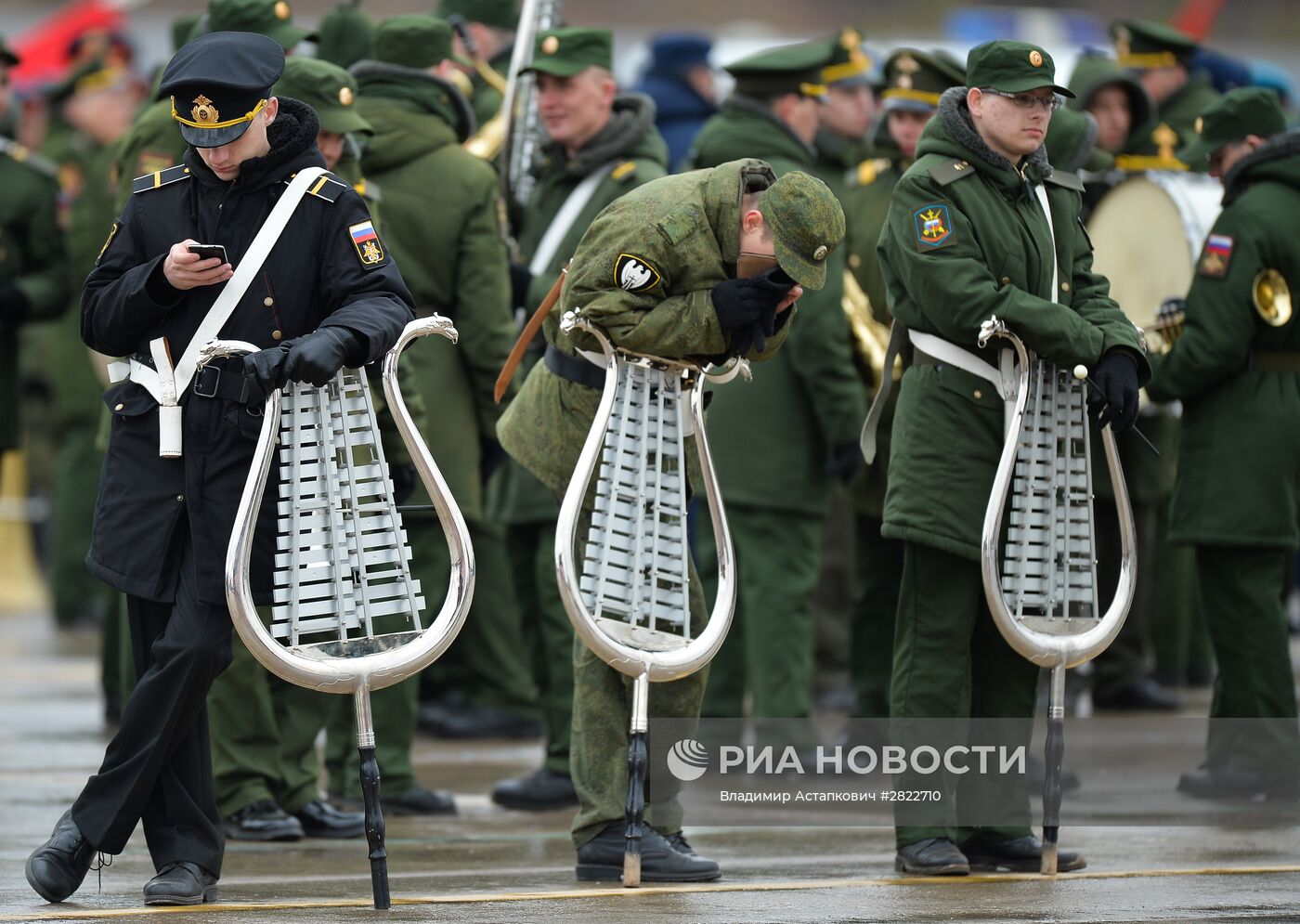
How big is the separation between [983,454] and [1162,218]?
102 inches

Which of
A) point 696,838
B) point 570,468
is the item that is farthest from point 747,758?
point 570,468

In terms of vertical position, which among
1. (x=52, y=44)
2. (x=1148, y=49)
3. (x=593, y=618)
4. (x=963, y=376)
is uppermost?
(x=963, y=376)

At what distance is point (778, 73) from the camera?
912cm

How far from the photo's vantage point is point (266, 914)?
604 cm

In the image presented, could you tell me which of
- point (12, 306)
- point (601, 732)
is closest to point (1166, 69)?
point (12, 306)

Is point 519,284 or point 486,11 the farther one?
point 486,11

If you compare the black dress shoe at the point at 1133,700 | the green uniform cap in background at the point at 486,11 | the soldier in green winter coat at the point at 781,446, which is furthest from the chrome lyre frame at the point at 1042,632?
the green uniform cap in background at the point at 486,11

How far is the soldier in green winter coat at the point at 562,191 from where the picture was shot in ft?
27.4

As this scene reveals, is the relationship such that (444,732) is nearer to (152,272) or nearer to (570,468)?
(570,468)

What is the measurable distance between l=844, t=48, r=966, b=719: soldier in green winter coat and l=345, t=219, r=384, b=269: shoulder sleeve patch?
10.7 feet

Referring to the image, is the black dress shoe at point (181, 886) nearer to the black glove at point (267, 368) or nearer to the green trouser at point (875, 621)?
the black glove at point (267, 368)

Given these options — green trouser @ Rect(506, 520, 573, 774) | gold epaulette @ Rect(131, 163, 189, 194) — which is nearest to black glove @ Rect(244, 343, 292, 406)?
gold epaulette @ Rect(131, 163, 189, 194)

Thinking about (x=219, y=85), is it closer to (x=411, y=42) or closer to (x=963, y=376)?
(x=963, y=376)

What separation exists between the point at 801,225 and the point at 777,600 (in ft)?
9.21
